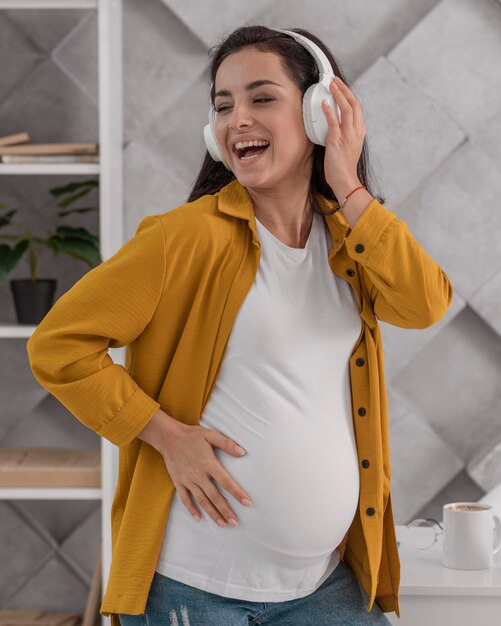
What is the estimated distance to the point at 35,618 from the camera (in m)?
1.99

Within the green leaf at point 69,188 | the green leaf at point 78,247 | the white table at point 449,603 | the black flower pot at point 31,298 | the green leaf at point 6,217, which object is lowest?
the black flower pot at point 31,298

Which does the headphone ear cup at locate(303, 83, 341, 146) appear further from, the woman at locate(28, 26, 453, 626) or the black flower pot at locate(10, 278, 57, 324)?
the black flower pot at locate(10, 278, 57, 324)

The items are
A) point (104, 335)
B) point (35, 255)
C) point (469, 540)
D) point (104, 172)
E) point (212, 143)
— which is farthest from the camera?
point (35, 255)

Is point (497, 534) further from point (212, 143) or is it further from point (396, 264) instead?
point (212, 143)

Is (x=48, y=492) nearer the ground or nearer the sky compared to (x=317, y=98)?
nearer the ground

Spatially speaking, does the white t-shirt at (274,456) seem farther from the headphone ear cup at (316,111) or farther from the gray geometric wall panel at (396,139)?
the gray geometric wall panel at (396,139)

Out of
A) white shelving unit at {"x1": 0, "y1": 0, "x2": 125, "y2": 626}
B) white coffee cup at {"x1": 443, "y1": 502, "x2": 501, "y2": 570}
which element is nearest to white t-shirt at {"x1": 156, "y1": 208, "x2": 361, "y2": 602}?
white coffee cup at {"x1": 443, "y1": 502, "x2": 501, "y2": 570}

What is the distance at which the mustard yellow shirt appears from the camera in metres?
0.98

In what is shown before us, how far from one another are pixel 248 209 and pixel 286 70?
17 centimetres

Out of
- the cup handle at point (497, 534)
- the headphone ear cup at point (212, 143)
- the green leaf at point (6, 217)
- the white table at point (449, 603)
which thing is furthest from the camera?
the green leaf at point (6, 217)

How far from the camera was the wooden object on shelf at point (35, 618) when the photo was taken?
1948mm

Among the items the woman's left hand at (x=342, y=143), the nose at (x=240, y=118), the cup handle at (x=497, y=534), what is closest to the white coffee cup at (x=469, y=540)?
the cup handle at (x=497, y=534)

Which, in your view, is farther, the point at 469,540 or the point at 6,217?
the point at 6,217

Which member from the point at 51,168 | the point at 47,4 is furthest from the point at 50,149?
the point at 47,4
